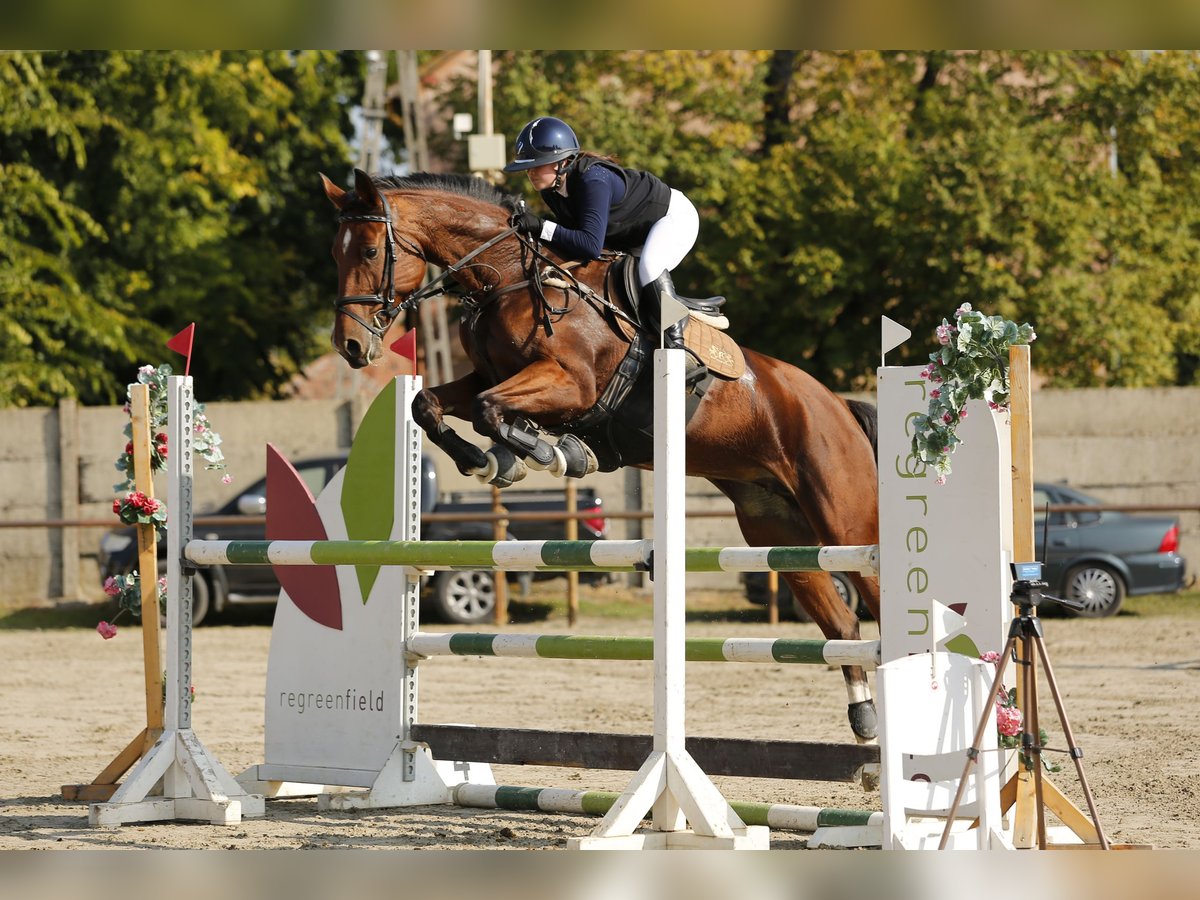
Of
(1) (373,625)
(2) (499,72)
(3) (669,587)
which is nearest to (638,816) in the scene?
(3) (669,587)

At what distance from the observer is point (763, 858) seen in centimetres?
316

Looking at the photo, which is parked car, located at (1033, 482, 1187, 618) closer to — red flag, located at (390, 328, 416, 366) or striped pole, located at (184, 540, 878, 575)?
red flag, located at (390, 328, 416, 366)

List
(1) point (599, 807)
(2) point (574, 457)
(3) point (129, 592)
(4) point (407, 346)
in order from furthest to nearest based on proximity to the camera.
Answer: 1. (3) point (129, 592)
2. (4) point (407, 346)
3. (2) point (574, 457)
4. (1) point (599, 807)

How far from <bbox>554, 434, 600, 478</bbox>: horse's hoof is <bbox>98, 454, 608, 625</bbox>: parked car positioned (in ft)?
21.1

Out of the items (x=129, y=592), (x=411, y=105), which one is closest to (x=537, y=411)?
(x=129, y=592)

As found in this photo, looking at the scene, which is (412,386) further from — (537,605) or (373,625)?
(537,605)

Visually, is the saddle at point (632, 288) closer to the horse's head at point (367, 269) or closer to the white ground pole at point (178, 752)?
the horse's head at point (367, 269)

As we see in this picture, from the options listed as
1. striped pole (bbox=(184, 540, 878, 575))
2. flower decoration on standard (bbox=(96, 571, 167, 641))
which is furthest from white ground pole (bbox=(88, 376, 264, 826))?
flower decoration on standard (bbox=(96, 571, 167, 641))

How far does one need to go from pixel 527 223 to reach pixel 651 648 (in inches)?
57.4

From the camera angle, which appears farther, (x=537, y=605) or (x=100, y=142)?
(x=100, y=142)

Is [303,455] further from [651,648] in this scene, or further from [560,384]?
[651,648]

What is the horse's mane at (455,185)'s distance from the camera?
4.89 m

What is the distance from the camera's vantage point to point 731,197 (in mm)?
17609
